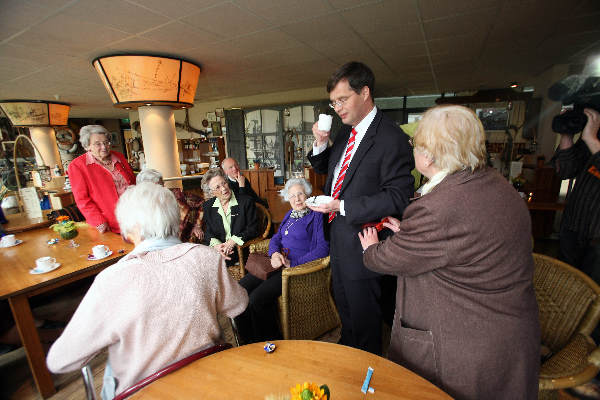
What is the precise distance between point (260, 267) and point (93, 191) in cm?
183

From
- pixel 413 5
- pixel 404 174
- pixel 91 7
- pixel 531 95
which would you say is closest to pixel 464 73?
pixel 531 95

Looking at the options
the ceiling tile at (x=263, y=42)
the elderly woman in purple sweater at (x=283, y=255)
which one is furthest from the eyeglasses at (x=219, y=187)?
the ceiling tile at (x=263, y=42)

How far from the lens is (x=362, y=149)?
4.69 ft

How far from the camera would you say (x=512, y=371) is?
90 centimetres

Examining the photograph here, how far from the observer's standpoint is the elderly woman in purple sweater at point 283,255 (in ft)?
6.63

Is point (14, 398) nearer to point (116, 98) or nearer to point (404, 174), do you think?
point (404, 174)

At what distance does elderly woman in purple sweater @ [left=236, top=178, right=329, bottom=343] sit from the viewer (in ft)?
6.63

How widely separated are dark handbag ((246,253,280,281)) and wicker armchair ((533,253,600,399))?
5.22 ft

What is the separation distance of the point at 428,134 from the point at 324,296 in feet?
4.79

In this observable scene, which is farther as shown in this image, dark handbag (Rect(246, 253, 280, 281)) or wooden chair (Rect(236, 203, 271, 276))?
wooden chair (Rect(236, 203, 271, 276))

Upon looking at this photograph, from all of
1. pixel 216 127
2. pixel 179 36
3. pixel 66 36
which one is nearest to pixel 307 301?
pixel 179 36

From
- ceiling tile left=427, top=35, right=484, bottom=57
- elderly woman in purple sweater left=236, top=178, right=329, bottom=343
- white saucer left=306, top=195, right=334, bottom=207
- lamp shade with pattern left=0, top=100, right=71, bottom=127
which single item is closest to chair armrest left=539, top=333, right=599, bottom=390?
white saucer left=306, top=195, right=334, bottom=207

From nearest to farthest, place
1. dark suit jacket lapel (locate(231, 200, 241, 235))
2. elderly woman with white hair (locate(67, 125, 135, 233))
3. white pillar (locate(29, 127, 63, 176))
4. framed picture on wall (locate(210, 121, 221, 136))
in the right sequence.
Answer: elderly woman with white hair (locate(67, 125, 135, 233))
dark suit jacket lapel (locate(231, 200, 241, 235))
white pillar (locate(29, 127, 63, 176))
framed picture on wall (locate(210, 121, 221, 136))

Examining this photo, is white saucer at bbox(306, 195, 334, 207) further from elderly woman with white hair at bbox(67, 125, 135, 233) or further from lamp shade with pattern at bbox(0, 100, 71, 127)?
lamp shade with pattern at bbox(0, 100, 71, 127)
